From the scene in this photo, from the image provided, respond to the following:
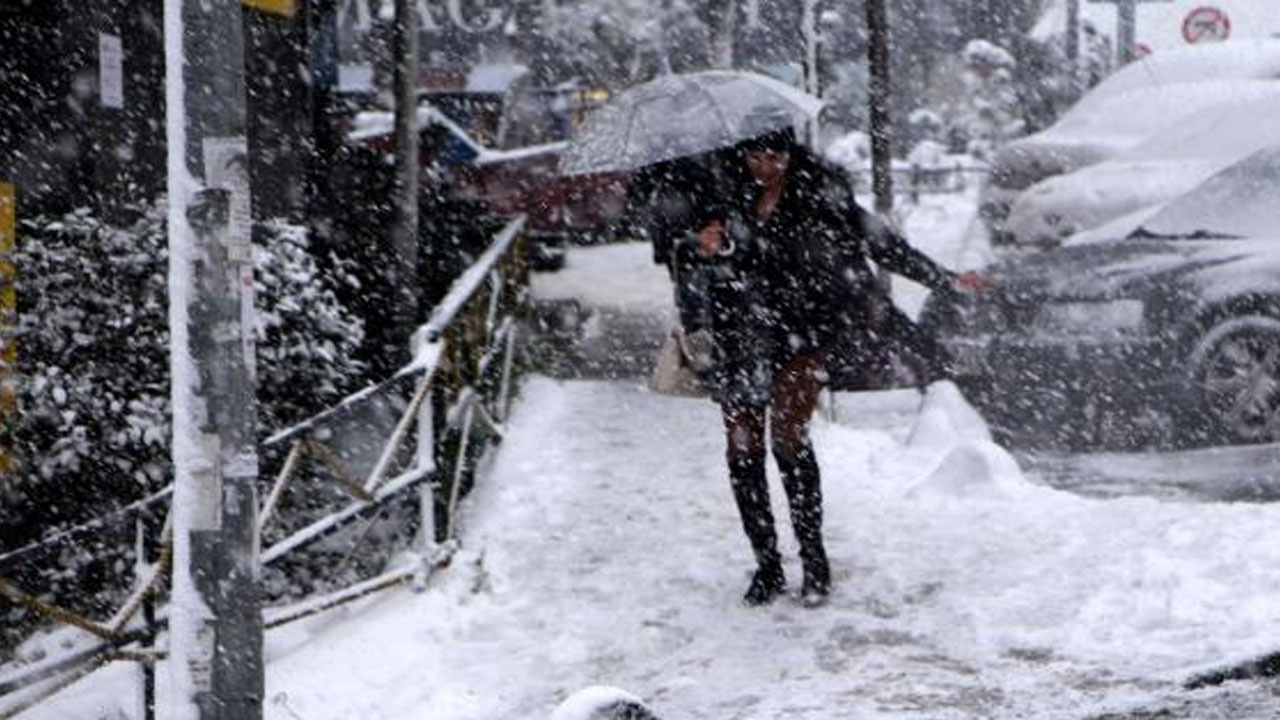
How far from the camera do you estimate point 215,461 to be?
A: 447 cm

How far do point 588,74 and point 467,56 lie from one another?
3411 mm

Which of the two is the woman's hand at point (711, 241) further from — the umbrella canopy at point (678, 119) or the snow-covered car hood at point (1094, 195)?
the snow-covered car hood at point (1094, 195)

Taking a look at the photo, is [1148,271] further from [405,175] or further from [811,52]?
[405,175]

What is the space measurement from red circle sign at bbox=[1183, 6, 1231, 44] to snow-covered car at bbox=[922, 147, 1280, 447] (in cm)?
1664

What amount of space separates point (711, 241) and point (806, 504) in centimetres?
108

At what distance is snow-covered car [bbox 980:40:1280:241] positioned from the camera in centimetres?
1650

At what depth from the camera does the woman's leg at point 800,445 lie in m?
6.62

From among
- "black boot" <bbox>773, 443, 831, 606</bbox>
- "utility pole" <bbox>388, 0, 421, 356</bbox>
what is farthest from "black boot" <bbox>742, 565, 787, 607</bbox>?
"utility pole" <bbox>388, 0, 421, 356</bbox>

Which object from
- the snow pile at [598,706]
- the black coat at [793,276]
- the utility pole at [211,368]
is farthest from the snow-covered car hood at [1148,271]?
the utility pole at [211,368]

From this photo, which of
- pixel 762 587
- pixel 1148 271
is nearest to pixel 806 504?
pixel 762 587

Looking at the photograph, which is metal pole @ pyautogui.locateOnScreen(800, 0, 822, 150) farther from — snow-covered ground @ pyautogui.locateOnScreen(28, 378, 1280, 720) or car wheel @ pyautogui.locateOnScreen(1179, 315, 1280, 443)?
snow-covered ground @ pyautogui.locateOnScreen(28, 378, 1280, 720)

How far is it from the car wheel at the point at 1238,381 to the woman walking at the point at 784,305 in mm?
3558

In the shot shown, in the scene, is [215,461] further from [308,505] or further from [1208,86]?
[1208,86]

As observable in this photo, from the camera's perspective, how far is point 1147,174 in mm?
13570
